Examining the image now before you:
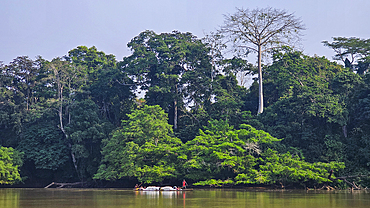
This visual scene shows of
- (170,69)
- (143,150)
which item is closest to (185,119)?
(170,69)

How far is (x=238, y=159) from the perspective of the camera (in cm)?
2595

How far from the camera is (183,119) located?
115 ft

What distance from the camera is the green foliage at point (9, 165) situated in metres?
31.2

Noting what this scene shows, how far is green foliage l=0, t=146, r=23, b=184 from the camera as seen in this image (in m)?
31.2

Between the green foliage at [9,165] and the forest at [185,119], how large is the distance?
10cm

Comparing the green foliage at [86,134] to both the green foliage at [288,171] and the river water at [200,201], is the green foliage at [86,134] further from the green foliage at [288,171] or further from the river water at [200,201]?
the river water at [200,201]

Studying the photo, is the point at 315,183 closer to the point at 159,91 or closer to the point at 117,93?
the point at 159,91

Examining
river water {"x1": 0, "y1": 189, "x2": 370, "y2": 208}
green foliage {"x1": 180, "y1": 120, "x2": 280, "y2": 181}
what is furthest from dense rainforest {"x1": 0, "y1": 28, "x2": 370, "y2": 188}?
river water {"x1": 0, "y1": 189, "x2": 370, "y2": 208}

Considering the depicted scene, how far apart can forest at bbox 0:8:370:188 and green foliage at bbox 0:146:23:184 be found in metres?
0.10

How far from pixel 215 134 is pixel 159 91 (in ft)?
24.2

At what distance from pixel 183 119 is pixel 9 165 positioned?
13.4 m

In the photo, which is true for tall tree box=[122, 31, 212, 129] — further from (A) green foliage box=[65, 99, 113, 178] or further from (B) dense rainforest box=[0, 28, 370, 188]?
(A) green foliage box=[65, 99, 113, 178]

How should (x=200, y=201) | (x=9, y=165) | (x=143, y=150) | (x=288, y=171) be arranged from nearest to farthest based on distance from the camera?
(x=200, y=201) < (x=288, y=171) < (x=143, y=150) < (x=9, y=165)

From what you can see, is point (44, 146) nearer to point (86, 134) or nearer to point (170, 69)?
point (86, 134)
